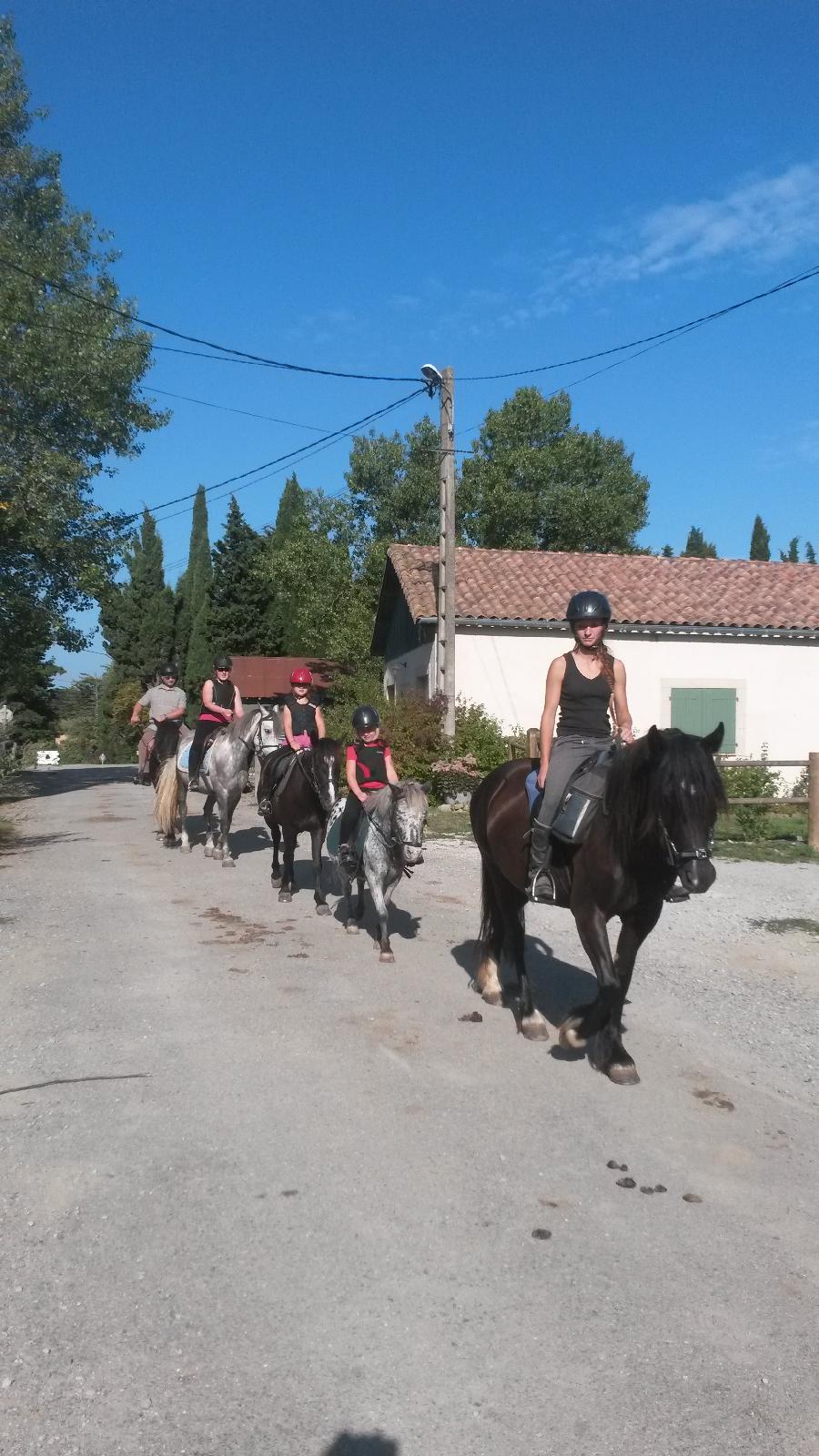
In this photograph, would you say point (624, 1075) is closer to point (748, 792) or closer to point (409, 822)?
point (409, 822)

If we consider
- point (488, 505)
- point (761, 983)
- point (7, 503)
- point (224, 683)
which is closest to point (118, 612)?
point (488, 505)

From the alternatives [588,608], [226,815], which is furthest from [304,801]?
[588,608]

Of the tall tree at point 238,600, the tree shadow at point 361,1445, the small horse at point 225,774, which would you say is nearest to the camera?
the tree shadow at point 361,1445

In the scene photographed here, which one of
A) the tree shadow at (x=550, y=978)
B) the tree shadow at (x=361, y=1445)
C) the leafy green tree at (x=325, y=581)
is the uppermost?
the leafy green tree at (x=325, y=581)

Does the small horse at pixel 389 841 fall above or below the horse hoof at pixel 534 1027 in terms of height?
above

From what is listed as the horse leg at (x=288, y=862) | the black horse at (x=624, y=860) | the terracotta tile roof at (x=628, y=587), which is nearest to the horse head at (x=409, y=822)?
the black horse at (x=624, y=860)

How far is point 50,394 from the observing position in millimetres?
21219

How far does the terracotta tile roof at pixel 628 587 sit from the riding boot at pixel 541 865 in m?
16.5

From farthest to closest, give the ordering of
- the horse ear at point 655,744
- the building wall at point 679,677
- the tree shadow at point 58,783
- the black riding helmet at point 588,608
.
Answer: the tree shadow at point 58,783 → the building wall at point 679,677 → the black riding helmet at point 588,608 → the horse ear at point 655,744

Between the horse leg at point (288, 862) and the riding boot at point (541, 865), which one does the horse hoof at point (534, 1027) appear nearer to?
the riding boot at point (541, 865)

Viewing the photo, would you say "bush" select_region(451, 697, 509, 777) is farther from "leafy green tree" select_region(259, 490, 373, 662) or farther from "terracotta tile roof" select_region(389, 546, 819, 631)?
"leafy green tree" select_region(259, 490, 373, 662)

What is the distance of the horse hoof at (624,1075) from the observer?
5250mm

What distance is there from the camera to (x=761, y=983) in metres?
7.48

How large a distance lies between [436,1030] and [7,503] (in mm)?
17412
